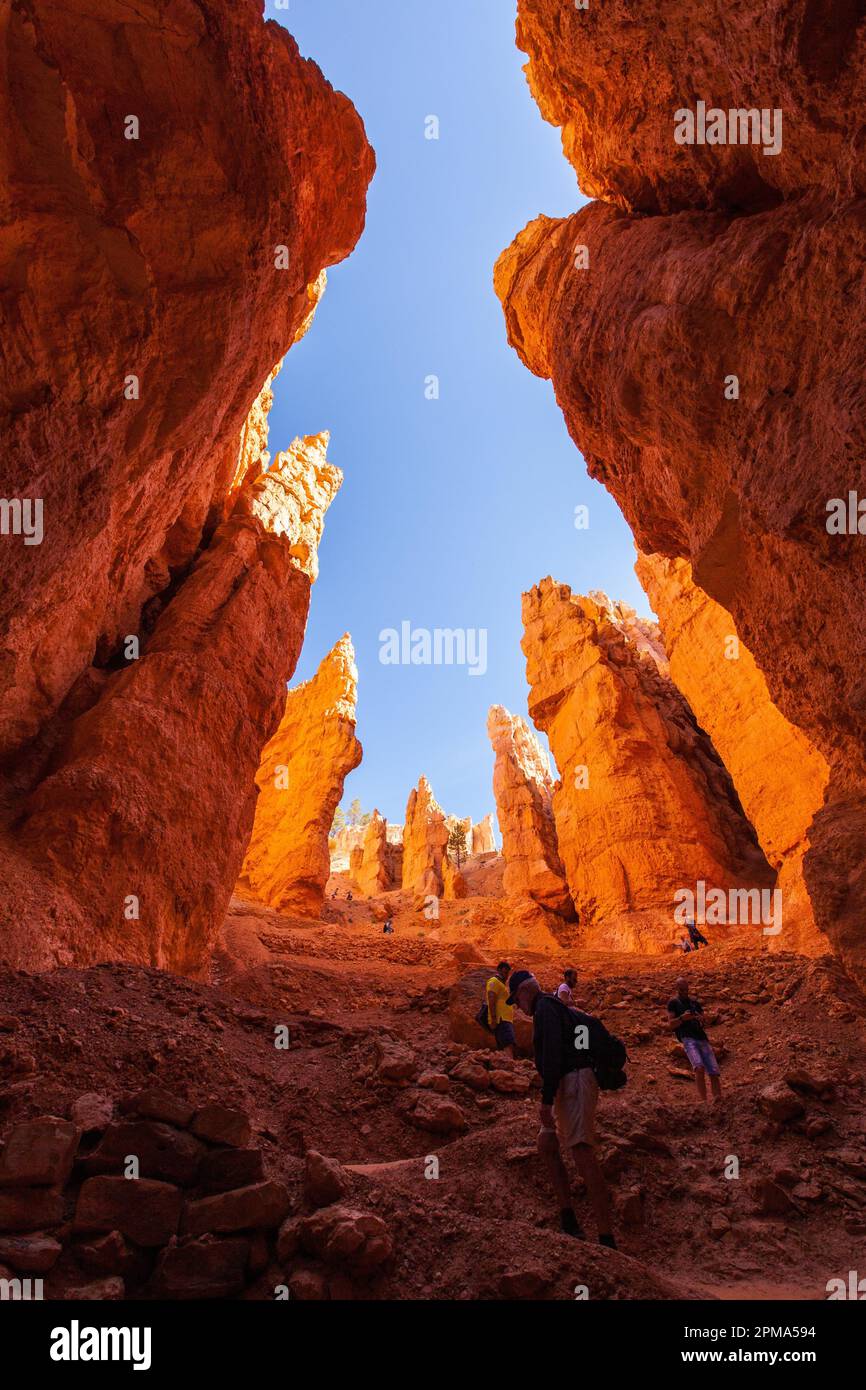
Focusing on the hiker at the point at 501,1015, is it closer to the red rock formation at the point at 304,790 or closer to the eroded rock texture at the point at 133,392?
the eroded rock texture at the point at 133,392

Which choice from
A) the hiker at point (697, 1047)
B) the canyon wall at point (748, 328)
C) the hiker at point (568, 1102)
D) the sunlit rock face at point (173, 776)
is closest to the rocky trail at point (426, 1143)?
the hiker at point (568, 1102)

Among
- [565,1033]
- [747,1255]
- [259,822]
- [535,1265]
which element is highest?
[259,822]

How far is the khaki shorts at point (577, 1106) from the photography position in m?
4.75

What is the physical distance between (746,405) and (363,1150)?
909 centimetres

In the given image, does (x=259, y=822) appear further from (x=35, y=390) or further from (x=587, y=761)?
(x=35, y=390)

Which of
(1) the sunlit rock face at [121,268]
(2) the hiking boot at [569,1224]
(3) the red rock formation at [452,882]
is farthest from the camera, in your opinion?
(3) the red rock formation at [452,882]

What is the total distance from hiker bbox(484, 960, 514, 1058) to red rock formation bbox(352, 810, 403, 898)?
47.6 m

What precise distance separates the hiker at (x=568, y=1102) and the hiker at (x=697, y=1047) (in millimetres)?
3260

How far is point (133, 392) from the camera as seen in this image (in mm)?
9203

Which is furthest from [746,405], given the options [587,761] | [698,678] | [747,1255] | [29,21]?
[587,761]

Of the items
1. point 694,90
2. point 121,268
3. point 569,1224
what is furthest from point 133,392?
point 569,1224

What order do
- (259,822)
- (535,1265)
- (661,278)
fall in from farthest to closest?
1. (259,822)
2. (661,278)
3. (535,1265)

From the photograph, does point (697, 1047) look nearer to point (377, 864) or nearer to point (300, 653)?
A: point (300, 653)
